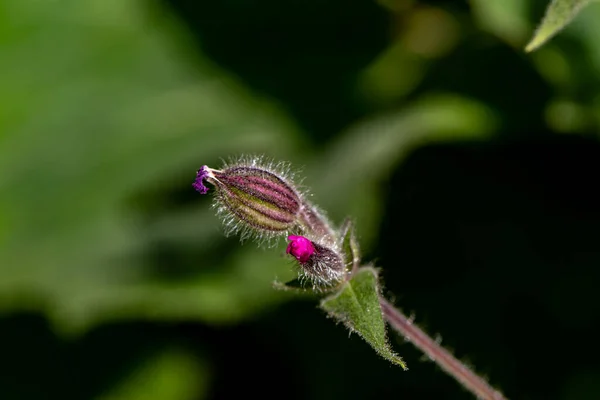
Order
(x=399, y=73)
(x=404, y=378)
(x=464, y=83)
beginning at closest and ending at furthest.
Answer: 1. (x=404, y=378)
2. (x=464, y=83)
3. (x=399, y=73)

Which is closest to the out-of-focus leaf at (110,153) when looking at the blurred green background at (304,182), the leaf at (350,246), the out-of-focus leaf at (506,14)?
the blurred green background at (304,182)

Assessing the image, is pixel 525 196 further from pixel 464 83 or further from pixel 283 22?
pixel 283 22

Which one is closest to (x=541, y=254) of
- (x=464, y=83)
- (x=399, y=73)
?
(x=464, y=83)

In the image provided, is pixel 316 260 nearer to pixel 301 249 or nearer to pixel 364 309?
pixel 301 249

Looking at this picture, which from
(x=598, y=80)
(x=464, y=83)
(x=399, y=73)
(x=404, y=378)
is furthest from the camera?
(x=399, y=73)

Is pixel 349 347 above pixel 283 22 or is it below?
below

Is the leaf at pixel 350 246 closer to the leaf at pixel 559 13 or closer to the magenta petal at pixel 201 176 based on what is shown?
the magenta petal at pixel 201 176

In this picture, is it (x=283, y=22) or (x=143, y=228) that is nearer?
(x=143, y=228)
